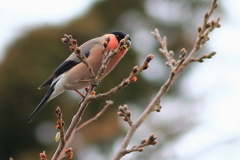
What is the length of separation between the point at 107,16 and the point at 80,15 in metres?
0.51

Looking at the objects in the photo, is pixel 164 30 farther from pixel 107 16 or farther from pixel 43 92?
pixel 43 92

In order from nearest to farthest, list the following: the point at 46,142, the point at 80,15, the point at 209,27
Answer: the point at 209,27 → the point at 46,142 → the point at 80,15

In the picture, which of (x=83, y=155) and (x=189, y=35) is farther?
(x=189, y=35)

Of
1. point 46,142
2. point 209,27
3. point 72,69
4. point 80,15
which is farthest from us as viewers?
point 80,15

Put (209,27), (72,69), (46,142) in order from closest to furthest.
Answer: (209,27)
(72,69)
(46,142)

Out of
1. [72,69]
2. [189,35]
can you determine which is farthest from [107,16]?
[72,69]

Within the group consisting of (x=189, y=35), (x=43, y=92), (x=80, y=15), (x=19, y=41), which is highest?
(x=189, y=35)

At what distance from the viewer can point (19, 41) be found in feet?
19.9

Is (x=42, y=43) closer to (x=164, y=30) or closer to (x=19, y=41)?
(x=19, y=41)

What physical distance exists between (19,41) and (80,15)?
1138 millimetres

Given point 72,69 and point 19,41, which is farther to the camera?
point 19,41

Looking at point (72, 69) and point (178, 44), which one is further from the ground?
point (178, 44)

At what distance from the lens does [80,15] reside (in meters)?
6.70

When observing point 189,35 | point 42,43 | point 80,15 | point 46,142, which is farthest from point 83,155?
point 189,35
